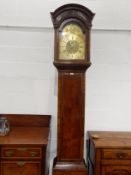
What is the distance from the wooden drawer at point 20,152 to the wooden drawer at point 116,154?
1.82ft

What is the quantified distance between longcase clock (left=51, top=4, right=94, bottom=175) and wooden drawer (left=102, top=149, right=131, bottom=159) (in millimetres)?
213

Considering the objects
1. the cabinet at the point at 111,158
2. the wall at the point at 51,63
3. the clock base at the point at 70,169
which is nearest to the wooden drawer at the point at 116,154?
the cabinet at the point at 111,158

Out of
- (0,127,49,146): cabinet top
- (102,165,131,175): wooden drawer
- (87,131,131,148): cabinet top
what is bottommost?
(102,165,131,175): wooden drawer

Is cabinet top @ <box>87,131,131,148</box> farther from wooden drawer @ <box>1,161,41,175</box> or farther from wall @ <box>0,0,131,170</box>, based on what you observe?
wooden drawer @ <box>1,161,41,175</box>

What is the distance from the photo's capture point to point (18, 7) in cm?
262

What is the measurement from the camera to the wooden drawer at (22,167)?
2.18 meters

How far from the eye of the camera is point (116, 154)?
7.58ft

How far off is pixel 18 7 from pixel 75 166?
1.55 metres

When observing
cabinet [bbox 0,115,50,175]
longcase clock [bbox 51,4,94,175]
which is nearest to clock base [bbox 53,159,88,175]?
longcase clock [bbox 51,4,94,175]

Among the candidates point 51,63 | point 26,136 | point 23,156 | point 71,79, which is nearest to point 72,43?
point 71,79

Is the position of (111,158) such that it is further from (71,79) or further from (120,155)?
(71,79)

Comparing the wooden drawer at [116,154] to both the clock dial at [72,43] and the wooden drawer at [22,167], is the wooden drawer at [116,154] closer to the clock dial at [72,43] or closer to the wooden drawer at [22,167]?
the wooden drawer at [22,167]

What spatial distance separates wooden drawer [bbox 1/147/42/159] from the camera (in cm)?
216

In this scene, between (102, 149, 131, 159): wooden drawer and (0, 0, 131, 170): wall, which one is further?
(0, 0, 131, 170): wall
